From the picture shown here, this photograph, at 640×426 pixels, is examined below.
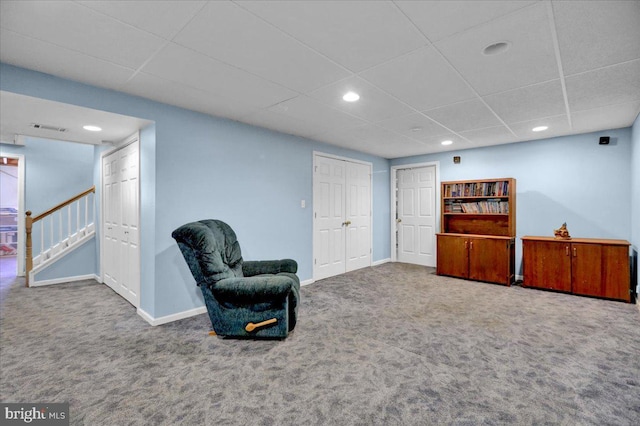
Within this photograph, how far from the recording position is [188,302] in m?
3.40

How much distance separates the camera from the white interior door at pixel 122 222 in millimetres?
3574

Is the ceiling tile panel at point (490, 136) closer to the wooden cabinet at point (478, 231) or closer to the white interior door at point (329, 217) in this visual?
the wooden cabinet at point (478, 231)

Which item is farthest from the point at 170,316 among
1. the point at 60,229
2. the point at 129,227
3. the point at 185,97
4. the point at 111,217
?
the point at 60,229

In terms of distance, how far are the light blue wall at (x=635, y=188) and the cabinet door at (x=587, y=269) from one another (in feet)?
1.19

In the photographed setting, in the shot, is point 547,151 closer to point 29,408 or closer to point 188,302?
point 188,302

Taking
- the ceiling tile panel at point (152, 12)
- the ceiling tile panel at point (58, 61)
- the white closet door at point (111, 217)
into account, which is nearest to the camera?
the ceiling tile panel at point (152, 12)

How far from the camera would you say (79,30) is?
1893 millimetres

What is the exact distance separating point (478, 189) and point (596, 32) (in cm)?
355

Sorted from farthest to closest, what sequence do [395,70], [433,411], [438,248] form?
1. [438,248]
2. [395,70]
3. [433,411]

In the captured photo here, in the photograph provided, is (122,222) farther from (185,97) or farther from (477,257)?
(477,257)

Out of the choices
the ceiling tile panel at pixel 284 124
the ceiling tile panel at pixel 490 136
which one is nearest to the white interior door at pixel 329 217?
the ceiling tile panel at pixel 284 124

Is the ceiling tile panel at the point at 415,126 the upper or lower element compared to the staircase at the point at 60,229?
upper

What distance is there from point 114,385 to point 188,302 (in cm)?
135

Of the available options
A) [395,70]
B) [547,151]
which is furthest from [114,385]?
[547,151]
